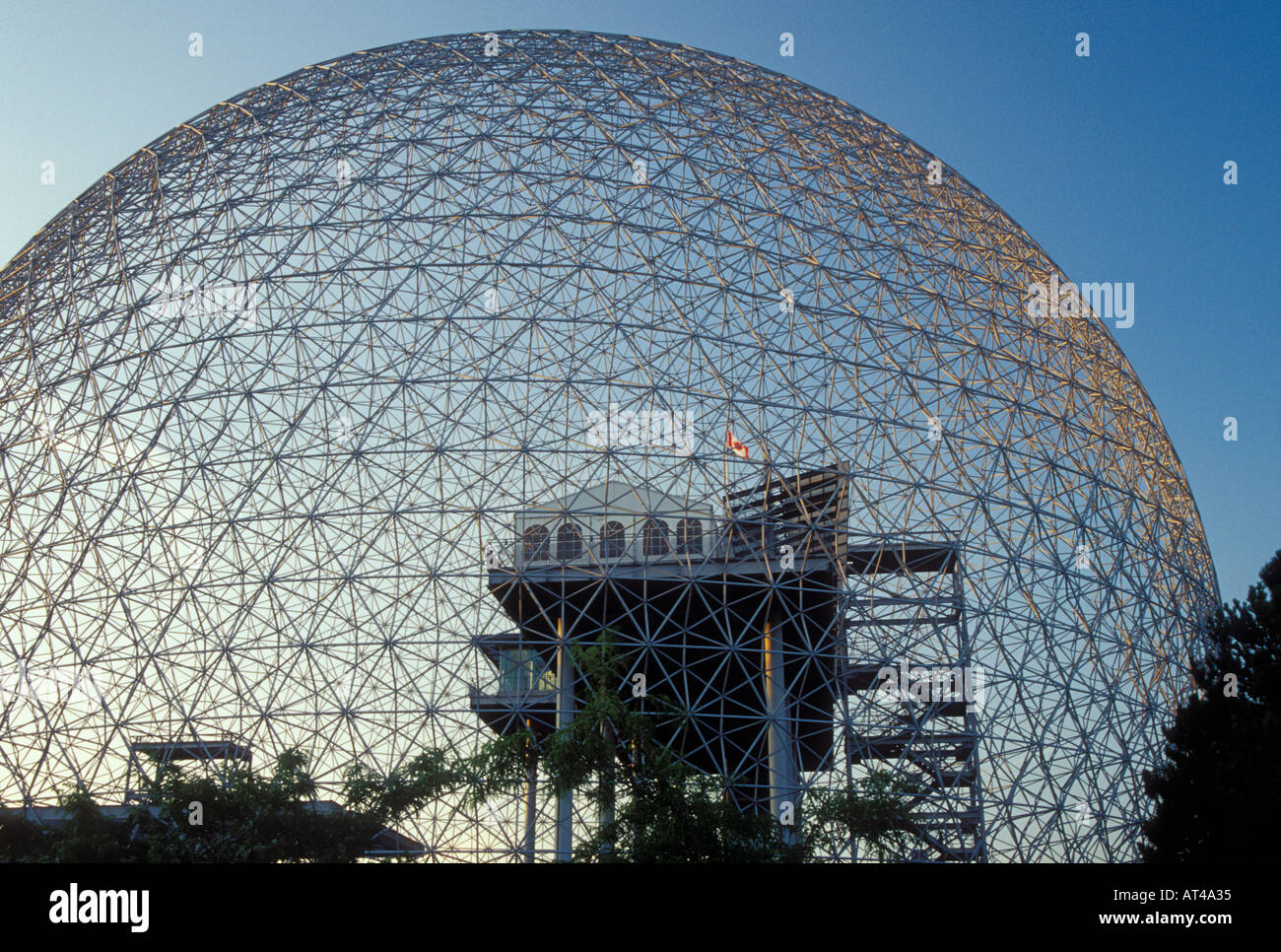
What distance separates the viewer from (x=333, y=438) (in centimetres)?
2072

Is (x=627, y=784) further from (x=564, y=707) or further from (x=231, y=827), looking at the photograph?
(x=564, y=707)

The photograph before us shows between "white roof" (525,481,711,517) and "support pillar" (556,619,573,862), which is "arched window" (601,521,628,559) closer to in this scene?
"white roof" (525,481,711,517)

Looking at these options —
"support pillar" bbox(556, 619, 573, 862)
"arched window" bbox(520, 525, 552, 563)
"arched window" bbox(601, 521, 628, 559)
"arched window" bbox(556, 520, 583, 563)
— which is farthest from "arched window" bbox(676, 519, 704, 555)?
"support pillar" bbox(556, 619, 573, 862)

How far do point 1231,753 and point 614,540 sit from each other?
1048 centimetres

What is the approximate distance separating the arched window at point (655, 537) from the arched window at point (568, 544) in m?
1.20

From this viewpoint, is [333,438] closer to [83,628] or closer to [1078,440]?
[83,628]

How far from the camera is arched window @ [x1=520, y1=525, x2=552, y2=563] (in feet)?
64.3

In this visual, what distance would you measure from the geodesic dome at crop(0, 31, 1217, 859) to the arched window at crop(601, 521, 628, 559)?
2.75 ft

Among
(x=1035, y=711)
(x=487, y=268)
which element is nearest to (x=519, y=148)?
(x=487, y=268)

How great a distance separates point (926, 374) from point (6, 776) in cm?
1971

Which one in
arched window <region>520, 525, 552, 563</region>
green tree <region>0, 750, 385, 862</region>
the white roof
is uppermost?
the white roof

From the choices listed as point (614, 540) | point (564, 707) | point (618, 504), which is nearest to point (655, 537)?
point (614, 540)

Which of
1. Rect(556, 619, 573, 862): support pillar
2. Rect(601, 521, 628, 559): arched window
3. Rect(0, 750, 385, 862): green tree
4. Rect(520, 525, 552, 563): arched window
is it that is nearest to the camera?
Rect(0, 750, 385, 862): green tree

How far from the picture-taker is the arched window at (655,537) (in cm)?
1984
